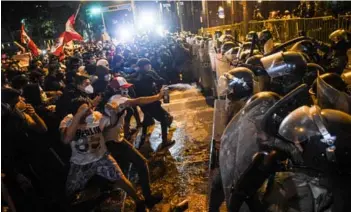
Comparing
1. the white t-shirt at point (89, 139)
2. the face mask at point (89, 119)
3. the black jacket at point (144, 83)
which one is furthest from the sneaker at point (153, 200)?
the black jacket at point (144, 83)

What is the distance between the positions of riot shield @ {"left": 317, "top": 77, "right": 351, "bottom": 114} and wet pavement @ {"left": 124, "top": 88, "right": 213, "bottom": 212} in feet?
9.02

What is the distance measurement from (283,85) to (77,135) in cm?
241

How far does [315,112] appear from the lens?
2365 mm

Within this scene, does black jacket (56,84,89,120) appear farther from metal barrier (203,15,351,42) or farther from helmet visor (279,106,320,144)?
metal barrier (203,15,351,42)

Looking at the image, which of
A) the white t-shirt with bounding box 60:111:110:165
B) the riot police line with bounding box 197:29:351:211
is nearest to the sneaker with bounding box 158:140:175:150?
the white t-shirt with bounding box 60:111:110:165

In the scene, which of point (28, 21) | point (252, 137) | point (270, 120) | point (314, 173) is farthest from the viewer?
point (28, 21)

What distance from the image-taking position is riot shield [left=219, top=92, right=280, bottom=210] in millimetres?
2849

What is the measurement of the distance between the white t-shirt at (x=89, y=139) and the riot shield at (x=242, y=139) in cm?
170

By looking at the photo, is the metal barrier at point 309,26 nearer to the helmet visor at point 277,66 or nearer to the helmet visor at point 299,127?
the helmet visor at point 277,66

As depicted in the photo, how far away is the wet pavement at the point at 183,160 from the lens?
17.8ft

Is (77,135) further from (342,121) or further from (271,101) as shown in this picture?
(342,121)

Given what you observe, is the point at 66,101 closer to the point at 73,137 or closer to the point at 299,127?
the point at 73,137

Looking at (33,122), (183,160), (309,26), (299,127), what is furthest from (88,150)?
(309,26)

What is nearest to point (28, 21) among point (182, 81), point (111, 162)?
point (182, 81)
